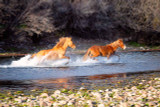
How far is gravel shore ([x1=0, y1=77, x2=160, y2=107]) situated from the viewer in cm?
722

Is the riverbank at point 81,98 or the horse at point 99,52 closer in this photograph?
the riverbank at point 81,98

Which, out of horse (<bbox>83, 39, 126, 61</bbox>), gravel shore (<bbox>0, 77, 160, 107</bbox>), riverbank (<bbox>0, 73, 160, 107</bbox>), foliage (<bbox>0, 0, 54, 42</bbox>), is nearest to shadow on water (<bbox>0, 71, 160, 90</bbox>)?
riverbank (<bbox>0, 73, 160, 107</bbox>)

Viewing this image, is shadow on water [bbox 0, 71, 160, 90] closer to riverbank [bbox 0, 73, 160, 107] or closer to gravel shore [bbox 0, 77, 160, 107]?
riverbank [bbox 0, 73, 160, 107]

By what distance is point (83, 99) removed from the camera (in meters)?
7.76

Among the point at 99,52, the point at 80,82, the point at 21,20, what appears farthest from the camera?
the point at 21,20

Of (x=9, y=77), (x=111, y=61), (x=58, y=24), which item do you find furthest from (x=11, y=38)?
(x=9, y=77)

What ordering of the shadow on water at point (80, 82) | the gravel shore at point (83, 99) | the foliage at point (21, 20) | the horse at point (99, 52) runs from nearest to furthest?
1. the gravel shore at point (83, 99)
2. the shadow on water at point (80, 82)
3. the horse at point (99, 52)
4. the foliage at point (21, 20)

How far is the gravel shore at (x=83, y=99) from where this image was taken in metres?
7.22

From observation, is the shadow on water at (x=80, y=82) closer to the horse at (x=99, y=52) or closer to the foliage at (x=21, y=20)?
the horse at (x=99, y=52)

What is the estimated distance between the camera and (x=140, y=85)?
10.0 m

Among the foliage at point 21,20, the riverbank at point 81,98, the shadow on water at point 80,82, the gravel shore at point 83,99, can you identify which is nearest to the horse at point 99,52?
the shadow on water at point 80,82

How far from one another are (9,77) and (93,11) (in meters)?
20.8

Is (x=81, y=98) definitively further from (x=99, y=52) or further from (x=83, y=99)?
(x=99, y=52)

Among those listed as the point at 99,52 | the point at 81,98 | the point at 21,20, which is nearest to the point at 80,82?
the point at 81,98
